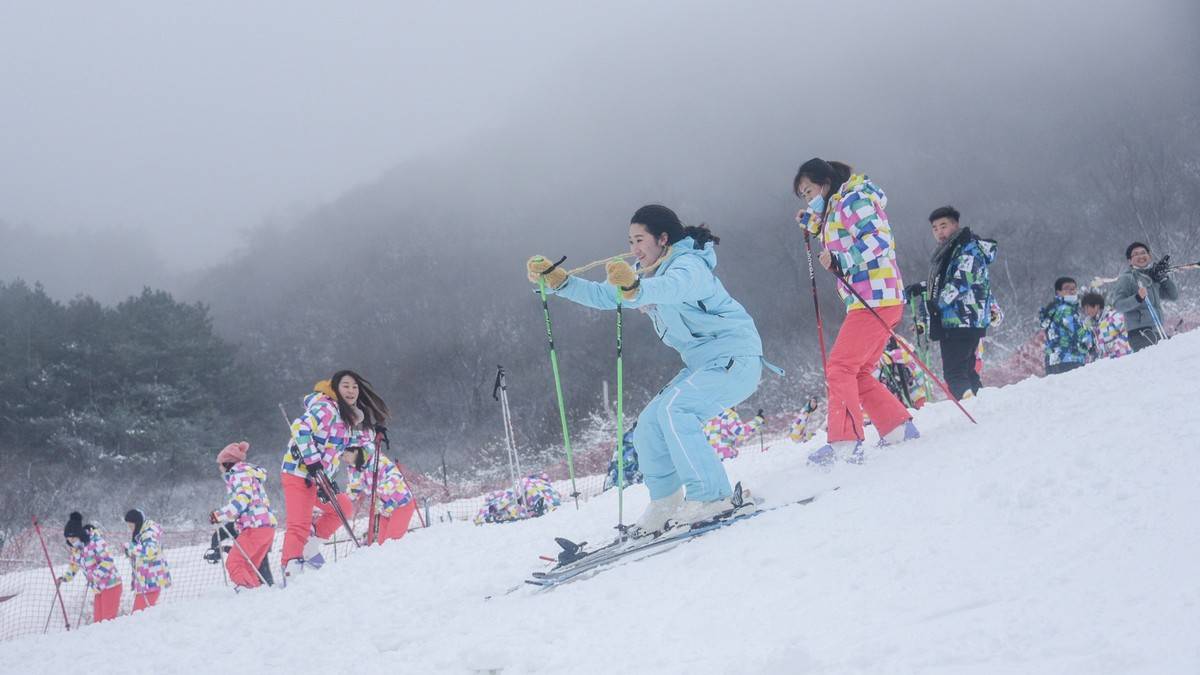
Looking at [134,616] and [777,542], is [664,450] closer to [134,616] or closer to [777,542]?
[777,542]

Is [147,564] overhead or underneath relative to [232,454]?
underneath

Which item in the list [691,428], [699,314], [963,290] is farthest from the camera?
[963,290]

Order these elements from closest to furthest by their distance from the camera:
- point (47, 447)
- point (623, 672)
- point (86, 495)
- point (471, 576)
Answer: point (623, 672), point (471, 576), point (86, 495), point (47, 447)

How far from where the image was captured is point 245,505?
657 centimetres

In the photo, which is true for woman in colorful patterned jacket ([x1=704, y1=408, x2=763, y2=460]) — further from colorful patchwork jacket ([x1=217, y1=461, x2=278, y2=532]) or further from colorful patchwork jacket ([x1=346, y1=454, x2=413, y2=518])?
colorful patchwork jacket ([x1=217, y1=461, x2=278, y2=532])

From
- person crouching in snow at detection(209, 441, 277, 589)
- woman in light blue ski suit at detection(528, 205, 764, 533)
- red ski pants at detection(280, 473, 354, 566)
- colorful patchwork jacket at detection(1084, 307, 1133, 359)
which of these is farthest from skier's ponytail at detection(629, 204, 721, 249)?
colorful patchwork jacket at detection(1084, 307, 1133, 359)

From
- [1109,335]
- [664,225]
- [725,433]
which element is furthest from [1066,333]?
[664,225]

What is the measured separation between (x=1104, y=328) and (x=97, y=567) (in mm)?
12901

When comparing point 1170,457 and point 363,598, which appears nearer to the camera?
point 1170,457

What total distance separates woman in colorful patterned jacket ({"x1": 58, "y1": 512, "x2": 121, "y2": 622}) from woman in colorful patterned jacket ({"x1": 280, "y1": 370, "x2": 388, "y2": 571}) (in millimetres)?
4777

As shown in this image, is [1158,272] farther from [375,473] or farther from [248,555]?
[248,555]

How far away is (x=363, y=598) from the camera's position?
4430mm

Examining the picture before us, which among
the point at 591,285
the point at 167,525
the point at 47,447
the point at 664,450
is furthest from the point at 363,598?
the point at 47,447

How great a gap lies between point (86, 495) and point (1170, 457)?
3041 centimetres
